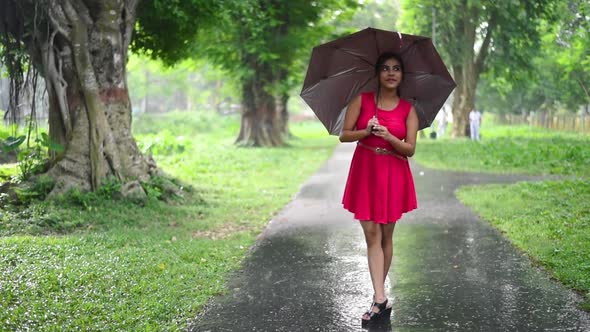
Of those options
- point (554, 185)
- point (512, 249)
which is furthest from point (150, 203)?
point (554, 185)

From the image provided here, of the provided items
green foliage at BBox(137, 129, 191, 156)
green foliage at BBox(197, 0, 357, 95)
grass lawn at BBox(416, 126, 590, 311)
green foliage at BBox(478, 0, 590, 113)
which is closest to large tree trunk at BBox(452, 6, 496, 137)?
green foliage at BBox(478, 0, 590, 113)

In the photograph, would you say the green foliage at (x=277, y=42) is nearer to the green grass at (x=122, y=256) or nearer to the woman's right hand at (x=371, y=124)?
the green grass at (x=122, y=256)

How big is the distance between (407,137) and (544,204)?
5849 millimetres

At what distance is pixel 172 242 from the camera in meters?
7.67

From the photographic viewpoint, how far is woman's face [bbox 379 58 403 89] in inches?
190

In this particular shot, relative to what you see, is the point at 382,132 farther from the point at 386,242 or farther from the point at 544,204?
the point at 544,204

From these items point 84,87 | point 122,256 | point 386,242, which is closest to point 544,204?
point 386,242

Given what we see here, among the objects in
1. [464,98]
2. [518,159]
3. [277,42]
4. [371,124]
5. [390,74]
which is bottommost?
[518,159]

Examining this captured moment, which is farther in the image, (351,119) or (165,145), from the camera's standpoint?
(165,145)

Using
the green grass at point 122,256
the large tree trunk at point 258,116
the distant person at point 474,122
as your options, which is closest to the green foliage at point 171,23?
the green grass at point 122,256

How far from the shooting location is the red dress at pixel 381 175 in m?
4.79

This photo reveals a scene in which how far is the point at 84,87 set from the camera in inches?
379

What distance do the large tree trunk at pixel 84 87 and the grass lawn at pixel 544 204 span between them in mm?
6075

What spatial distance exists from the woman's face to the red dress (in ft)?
0.50
